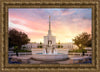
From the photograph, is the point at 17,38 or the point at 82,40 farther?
the point at 82,40

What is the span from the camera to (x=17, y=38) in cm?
914

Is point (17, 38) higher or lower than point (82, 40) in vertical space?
higher

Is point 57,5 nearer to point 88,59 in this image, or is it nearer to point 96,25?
point 96,25

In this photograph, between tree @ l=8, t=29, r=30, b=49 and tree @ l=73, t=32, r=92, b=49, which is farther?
tree @ l=73, t=32, r=92, b=49

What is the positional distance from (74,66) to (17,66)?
361cm

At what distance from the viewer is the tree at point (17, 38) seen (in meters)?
8.19

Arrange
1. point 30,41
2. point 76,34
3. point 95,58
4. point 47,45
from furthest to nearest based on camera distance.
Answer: point 47,45 → point 30,41 → point 76,34 → point 95,58

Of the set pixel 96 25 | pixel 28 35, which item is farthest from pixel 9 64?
pixel 96 25

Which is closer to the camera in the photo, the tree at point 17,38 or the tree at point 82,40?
the tree at point 17,38

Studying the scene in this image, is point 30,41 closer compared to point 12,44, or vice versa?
point 12,44

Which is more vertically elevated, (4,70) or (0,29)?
(0,29)

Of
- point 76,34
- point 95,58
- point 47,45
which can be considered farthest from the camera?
point 47,45

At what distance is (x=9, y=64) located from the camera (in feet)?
23.7

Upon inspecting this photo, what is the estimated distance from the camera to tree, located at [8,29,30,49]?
8.19m
